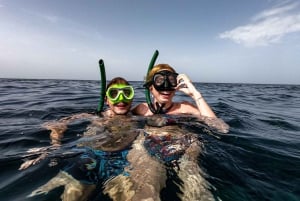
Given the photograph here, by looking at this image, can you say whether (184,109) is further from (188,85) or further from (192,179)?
Answer: (192,179)

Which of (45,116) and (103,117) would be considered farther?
(45,116)

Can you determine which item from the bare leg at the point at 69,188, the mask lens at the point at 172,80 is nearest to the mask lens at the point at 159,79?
the mask lens at the point at 172,80

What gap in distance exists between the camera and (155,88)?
13.6 feet

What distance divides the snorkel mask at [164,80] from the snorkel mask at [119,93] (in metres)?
0.55

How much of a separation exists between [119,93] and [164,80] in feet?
2.82

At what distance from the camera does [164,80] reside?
13.2ft

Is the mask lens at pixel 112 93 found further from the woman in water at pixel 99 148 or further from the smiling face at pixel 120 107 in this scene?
the smiling face at pixel 120 107

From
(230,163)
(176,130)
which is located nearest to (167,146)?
(176,130)

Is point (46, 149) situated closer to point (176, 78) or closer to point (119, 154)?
point (119, 154)

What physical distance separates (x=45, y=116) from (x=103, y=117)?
213cm

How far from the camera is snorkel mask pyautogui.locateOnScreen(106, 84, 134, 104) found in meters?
4.24

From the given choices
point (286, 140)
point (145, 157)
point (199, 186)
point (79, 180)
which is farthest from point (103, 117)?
point (286, 140)

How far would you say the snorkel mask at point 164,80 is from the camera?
4.02 meters

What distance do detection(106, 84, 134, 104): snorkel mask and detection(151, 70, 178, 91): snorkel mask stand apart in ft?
1.80
